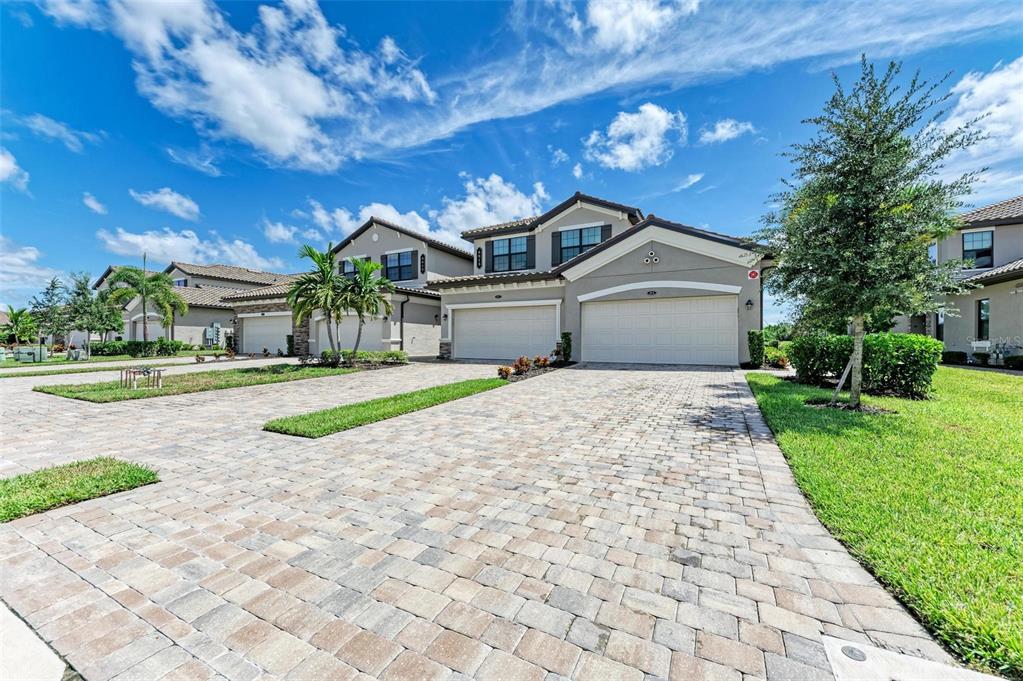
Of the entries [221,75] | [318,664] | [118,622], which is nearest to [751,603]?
[318,664]

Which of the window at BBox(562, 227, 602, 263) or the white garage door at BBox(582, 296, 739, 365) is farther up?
the window at BBox(562, 227, 602, 263)

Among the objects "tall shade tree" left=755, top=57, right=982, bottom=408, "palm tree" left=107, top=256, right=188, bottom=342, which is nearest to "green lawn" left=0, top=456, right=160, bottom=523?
"tall shade tree" left=755, top=57, right=982, bottom=408

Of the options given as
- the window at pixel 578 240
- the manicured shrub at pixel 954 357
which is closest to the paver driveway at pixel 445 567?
the window at pixel 578 240

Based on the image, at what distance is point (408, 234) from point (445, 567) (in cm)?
2247

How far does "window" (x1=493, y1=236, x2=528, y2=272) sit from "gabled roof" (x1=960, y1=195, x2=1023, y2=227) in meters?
18.5

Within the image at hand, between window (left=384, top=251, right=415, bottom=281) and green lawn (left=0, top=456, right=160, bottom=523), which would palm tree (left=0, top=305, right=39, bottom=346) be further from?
green lawn (left=0, top=456, right=160, bottom=523)

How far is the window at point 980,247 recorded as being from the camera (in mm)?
16828

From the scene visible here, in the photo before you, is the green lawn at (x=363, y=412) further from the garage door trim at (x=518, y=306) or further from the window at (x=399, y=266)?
the window at (x=399, y=266)

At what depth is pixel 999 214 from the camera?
55.0 ft

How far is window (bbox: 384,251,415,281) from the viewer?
2334 centimetres

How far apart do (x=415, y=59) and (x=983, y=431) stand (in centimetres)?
1474

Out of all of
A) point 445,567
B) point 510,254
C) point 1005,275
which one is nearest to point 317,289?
point 510,254

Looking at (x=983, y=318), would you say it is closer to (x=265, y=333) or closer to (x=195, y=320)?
(x=265, y=333)

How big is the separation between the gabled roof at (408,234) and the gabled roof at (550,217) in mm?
1962
